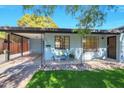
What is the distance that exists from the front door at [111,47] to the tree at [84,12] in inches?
365

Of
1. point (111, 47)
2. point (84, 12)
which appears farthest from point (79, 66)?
point (111, 47)

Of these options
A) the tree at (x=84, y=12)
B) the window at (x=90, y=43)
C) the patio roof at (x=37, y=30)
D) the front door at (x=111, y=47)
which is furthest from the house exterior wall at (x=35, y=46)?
the tree at (x=84, y=12)

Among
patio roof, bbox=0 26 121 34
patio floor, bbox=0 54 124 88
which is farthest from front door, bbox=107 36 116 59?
patio floor, bbox=0 54 124 88

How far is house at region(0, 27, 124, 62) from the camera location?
648 inches

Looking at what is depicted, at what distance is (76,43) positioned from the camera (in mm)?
17938

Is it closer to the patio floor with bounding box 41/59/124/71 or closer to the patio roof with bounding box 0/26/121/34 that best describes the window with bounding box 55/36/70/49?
the patio roof with bounding box 0/26/121/34

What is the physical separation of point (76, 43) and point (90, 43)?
5.36ft

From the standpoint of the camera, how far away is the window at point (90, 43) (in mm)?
18719

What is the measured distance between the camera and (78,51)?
17.9 metres

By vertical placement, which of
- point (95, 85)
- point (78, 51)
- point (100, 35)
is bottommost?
point (95, 85)
